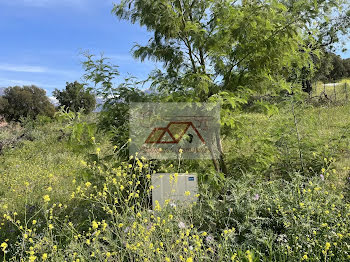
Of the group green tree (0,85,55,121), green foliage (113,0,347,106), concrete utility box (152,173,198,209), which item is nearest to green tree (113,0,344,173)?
green foliage (113,0,347,106)

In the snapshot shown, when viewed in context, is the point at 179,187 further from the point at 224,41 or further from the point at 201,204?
the point at 224,41

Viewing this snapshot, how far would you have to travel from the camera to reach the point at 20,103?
26125 mm

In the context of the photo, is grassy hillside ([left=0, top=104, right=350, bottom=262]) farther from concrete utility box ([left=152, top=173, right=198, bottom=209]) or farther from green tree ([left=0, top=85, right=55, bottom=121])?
green tree ([left=0, top=85, right=55, bottom=121])

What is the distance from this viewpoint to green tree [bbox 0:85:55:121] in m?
25.3

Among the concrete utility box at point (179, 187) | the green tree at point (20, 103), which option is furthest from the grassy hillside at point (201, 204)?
the green tree at point (20, 103)

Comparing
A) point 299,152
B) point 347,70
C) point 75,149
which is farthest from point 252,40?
point 347,70

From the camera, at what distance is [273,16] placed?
3.58m

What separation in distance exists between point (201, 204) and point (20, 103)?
27553mm

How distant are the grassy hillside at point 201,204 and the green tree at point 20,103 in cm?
2068

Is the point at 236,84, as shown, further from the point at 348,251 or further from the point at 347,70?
→ the point at 347,70

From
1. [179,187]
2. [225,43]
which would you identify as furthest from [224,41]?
[179,187]

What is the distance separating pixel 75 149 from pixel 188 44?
2031 mm

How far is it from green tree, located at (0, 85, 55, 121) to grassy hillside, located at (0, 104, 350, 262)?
2068cm

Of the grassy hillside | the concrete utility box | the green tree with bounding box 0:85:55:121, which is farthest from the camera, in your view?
the green tree with bounding box 0:85:55:121
